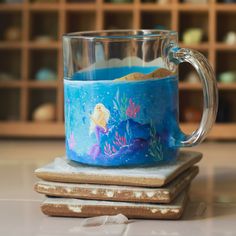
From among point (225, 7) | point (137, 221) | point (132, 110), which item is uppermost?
point (225, 7)

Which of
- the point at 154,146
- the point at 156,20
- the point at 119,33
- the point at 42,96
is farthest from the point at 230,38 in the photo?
the point at 154,146

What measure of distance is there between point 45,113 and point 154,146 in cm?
61

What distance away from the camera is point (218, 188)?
0.73m

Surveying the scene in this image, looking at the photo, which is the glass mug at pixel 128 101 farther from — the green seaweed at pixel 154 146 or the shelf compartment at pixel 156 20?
the shelf compartment at pixel 156 20

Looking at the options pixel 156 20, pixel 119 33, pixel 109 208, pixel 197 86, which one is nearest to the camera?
pixel 109 208

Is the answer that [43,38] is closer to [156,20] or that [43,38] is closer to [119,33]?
[156,20]

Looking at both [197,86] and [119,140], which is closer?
[119,140]

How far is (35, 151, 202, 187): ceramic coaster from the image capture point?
58cm

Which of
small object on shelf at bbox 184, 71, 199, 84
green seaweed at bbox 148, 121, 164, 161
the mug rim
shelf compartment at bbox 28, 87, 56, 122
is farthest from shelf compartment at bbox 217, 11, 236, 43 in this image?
green seaweed at bbox 148, 121, 164, 161

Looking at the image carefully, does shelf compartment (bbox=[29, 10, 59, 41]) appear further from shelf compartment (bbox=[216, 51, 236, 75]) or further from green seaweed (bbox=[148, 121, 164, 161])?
green seaweed (bbox=[148, 121, 164, 161])

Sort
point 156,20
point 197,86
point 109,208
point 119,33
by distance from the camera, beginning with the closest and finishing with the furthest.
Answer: point 109,208 → point 119,33 → point 197,86 → point 156,20

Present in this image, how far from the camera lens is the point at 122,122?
23.5 inches

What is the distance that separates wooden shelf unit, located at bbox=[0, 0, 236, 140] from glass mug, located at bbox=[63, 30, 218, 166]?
51cm

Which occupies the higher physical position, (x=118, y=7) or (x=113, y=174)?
(x=118, y=7)
